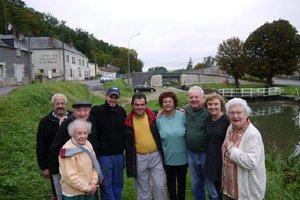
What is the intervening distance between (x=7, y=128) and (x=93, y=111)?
3.90 meters

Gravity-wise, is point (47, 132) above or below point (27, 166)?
above

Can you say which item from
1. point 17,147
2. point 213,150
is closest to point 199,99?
point 213,150

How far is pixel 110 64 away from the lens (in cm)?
10062

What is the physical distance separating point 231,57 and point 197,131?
4422 cm

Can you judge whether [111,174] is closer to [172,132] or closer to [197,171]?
[172,132]

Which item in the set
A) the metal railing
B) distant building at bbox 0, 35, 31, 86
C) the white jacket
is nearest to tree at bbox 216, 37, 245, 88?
the metal railing

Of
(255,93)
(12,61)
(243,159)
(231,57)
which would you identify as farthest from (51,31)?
(243,159)

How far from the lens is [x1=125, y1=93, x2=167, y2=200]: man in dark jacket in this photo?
4.28 metres

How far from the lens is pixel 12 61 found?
31.2 m

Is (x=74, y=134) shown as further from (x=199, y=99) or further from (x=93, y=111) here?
Answer: (x=199, y=99)

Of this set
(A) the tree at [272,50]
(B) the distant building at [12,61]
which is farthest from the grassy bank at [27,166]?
(A) the tree at [272,50]

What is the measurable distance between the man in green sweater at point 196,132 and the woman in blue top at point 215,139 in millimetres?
136

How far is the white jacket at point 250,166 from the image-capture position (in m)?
3.16

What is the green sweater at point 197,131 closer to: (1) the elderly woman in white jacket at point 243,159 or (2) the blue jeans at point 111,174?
(1) the elderly woman in white jacket at point 243,159
